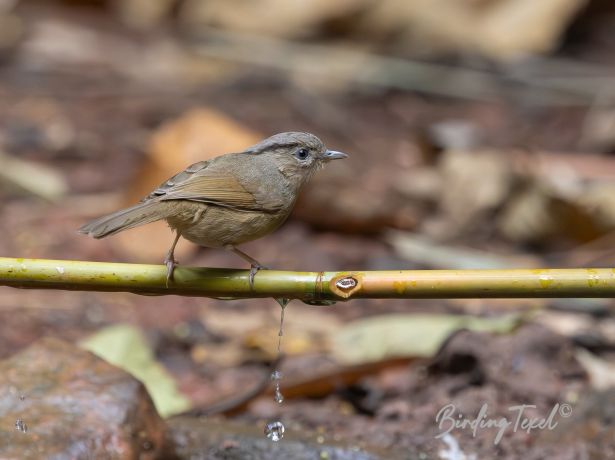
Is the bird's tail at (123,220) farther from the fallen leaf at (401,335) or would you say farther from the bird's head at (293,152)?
the fallen leaf at (401,335)

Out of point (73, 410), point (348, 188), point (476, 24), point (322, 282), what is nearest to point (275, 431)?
point (73, 410)

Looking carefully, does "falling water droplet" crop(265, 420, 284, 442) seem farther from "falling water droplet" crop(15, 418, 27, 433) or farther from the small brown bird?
"falling water droplet" crop(15, 418, 27, 433)

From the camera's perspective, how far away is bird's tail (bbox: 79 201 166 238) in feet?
9.93

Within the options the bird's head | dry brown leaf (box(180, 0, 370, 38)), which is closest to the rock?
the bird's head

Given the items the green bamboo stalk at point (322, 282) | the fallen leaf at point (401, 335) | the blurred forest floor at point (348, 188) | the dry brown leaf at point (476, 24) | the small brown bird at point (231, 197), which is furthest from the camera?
the dry brown leaf at point (476, 24)

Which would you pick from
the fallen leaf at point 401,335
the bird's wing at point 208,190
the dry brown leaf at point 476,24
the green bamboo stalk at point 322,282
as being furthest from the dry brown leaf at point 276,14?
the green bamboo stalk at point 322,282

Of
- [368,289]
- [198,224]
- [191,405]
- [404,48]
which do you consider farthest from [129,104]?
[368,289]

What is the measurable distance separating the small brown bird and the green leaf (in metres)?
1.01

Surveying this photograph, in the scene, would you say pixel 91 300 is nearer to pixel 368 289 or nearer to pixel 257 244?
pixel 257 244

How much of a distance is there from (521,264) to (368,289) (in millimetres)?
3322

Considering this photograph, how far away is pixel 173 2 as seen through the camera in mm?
10289

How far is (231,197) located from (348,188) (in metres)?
2.65

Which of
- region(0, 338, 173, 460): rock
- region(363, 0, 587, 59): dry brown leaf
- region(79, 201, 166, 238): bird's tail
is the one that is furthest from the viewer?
region(363, 0, 587, 59): dry brown leaf

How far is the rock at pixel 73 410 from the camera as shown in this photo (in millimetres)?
3256
